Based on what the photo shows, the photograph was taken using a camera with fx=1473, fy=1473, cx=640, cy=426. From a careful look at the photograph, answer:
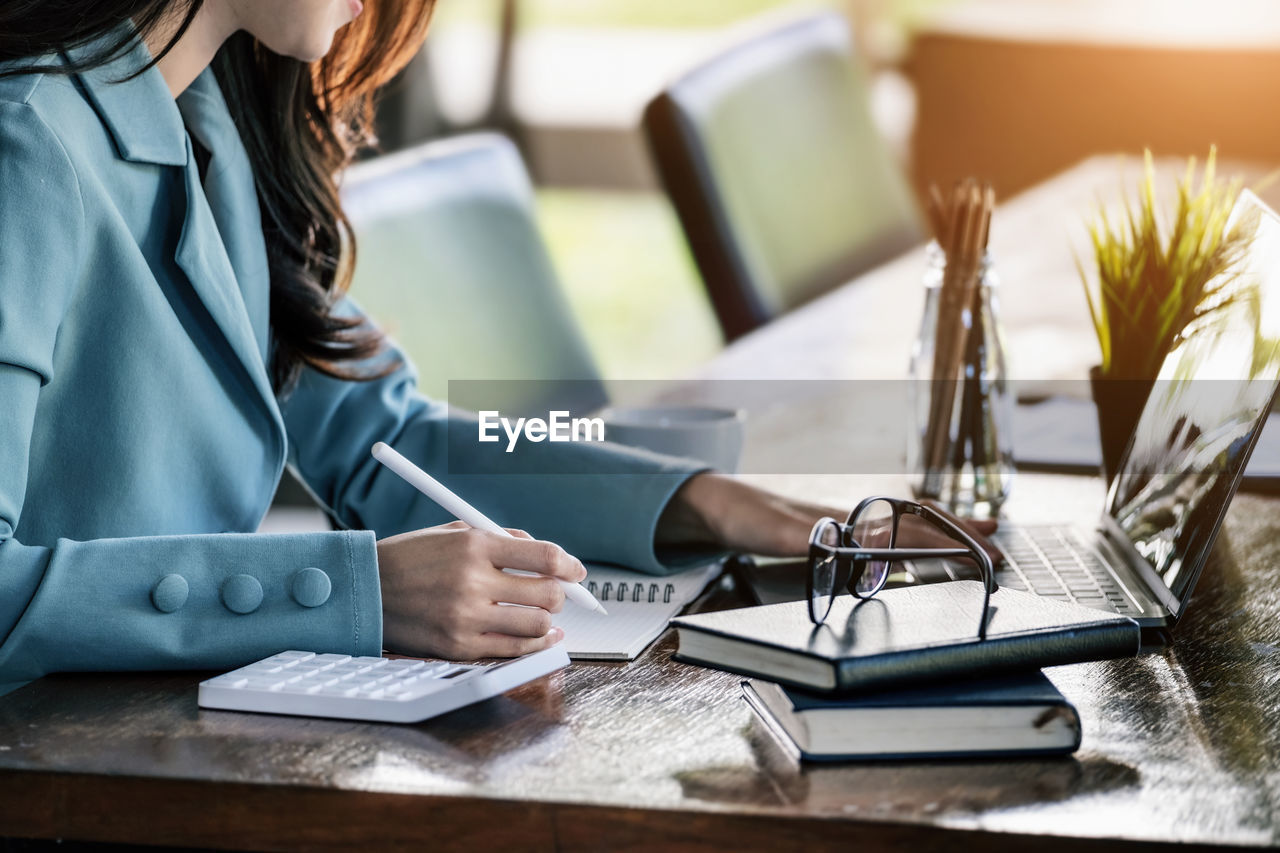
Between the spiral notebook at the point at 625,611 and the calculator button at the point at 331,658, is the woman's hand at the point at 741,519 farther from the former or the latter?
the calculator button at the point at 331,658

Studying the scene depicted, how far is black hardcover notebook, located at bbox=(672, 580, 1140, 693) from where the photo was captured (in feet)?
2.28

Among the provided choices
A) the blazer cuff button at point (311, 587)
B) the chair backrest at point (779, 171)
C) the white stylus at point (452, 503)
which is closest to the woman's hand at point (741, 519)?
the white stylus at point (452, 503)

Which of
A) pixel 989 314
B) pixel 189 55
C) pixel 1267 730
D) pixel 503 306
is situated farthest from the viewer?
pixel 503 306

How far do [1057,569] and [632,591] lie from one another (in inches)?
11.6

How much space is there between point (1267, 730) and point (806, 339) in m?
1.05

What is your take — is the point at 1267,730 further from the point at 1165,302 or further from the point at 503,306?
the point at 503,306

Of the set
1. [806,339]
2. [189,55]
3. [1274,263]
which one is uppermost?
[189,55]

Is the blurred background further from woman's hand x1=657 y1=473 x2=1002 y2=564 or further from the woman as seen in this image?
woman's hand x1=657 y1=473 x2=1002 y2=564

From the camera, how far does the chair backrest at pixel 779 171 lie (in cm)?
195

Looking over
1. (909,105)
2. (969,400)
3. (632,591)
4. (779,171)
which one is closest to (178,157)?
(632,591)

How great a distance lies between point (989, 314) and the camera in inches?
47.5

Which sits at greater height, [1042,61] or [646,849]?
[1042,61]

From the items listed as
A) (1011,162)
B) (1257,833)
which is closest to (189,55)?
(1257,833)

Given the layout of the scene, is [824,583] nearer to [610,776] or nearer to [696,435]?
[610,776]
